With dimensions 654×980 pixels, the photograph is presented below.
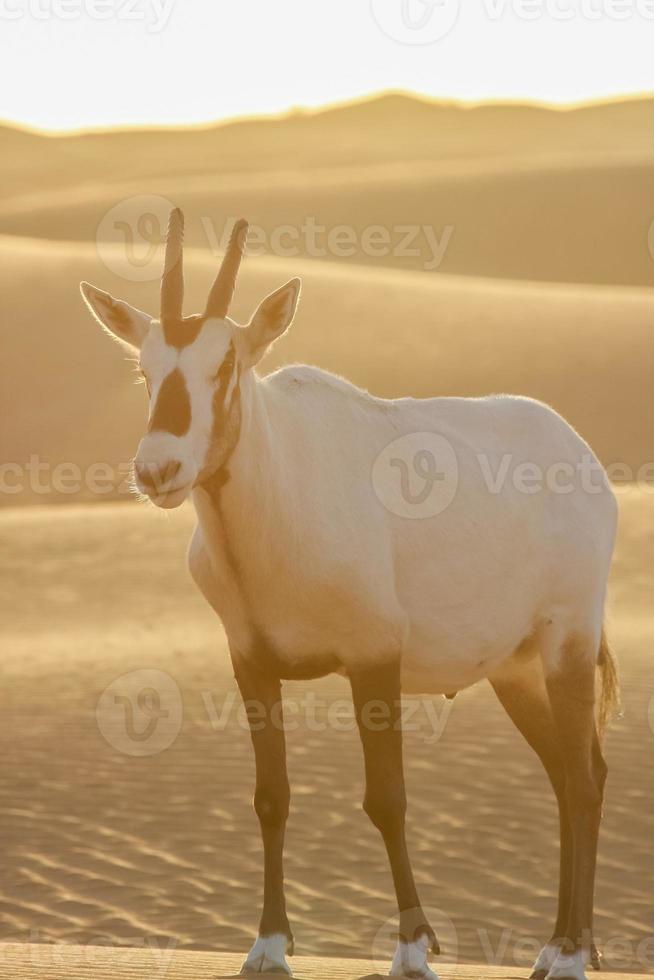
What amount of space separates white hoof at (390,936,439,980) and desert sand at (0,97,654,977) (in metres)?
0.88

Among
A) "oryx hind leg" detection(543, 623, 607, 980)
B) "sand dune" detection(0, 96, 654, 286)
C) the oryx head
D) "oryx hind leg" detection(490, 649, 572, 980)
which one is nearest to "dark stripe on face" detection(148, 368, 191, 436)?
the oryx head

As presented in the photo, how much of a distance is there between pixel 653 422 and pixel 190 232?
32.4 m

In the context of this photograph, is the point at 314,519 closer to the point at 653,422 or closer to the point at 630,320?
the point at 653,422

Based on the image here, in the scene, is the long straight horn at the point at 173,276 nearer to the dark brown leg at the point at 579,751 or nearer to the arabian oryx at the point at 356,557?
the arabian oryx at the point at 356,557

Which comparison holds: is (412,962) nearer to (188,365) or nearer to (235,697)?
(188,365)

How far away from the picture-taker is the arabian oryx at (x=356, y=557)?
645 cm

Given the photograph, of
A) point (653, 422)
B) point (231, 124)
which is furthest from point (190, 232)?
point (231, 124)

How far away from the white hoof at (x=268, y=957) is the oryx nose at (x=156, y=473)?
2032 mm

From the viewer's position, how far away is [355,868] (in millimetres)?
9922

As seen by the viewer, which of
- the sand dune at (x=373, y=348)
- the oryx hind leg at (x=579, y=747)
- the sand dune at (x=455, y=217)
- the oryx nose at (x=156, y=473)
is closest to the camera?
the oryx nose at (x=156, y=473)

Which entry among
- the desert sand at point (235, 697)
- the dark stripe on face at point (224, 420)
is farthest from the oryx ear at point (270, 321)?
the desert sand at point (235, 697)

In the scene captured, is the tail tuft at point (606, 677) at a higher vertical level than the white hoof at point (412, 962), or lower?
higher

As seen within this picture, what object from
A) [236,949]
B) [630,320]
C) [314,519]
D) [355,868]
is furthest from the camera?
[630,320]

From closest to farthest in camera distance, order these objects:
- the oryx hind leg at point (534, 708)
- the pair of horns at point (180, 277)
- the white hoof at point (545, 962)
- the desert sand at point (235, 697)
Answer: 1. the pair of horns at point (180, 277)
2. the white hoof at point (545, 962)
3. the oryx hind leg at point (534, 708)
4. the desert sand at point (235, 697)
